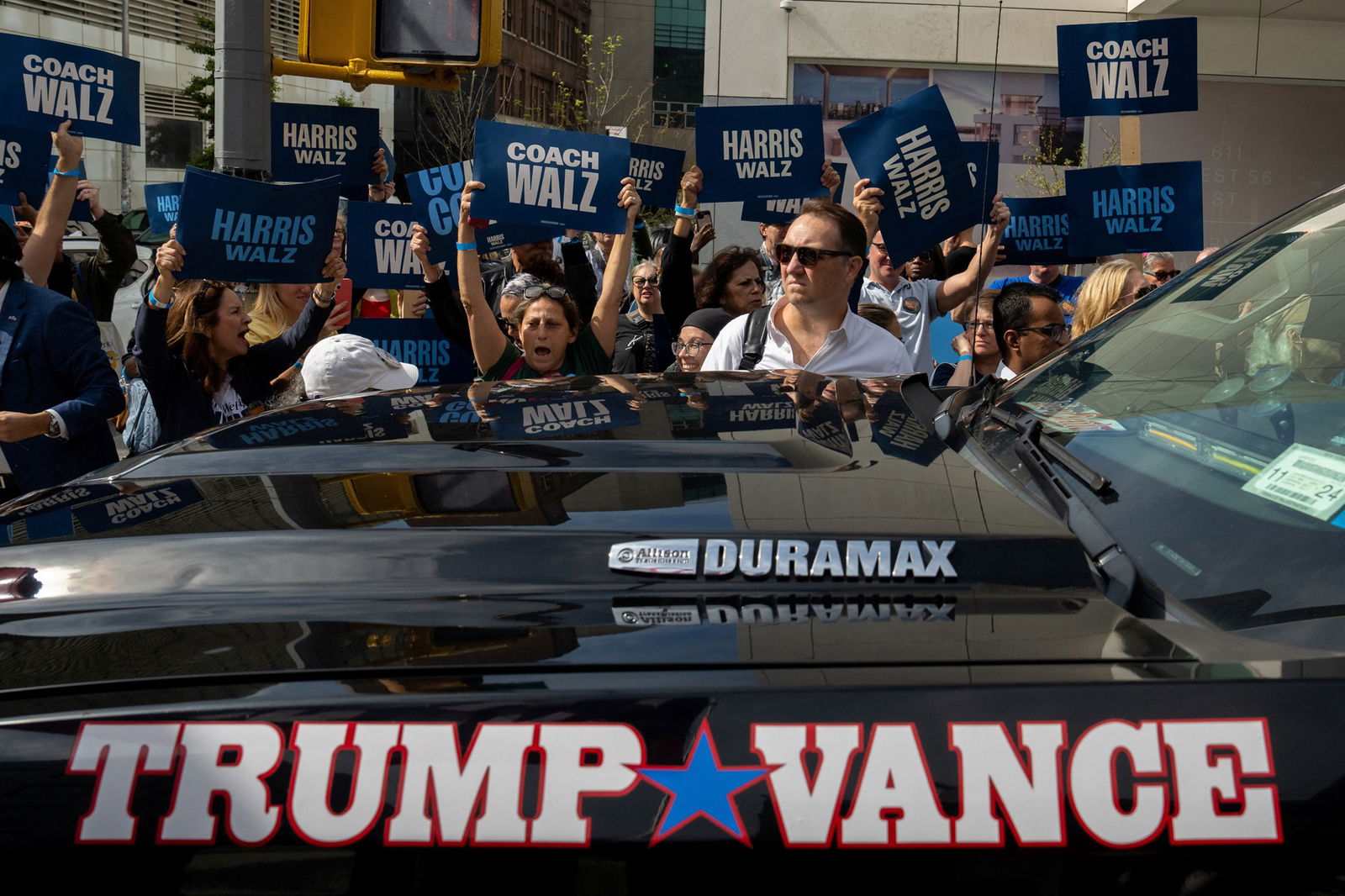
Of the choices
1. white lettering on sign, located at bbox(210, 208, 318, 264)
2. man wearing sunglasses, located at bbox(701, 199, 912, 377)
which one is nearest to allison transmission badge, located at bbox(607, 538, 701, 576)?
man wearing sunglasses, located at bbox(701, 199, 912, 377)

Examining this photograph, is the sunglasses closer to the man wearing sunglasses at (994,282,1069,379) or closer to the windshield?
the man wearing sunglasses at (994,282,1069,379)

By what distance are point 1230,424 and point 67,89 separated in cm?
648

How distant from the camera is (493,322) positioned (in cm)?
574

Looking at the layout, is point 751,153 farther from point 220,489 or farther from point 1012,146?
point 1012,146

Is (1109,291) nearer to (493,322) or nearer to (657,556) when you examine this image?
(493,322)

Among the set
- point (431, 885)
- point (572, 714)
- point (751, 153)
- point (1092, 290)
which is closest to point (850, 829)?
point (572, 714)

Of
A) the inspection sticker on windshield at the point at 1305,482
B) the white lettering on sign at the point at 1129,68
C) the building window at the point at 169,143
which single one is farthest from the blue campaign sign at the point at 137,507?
the building window at the point at 169,143

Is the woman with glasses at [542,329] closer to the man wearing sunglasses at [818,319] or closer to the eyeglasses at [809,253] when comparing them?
the man wearing sunglasses at [818,319]

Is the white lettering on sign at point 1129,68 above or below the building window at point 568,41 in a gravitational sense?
below

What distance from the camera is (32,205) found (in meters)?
7.25

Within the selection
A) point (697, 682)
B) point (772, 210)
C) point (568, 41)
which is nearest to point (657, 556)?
point (697, 682)

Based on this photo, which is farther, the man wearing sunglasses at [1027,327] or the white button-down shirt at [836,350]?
the man wearing sunglasses at [1027,327]

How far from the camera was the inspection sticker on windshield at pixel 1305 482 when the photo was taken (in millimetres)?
1713

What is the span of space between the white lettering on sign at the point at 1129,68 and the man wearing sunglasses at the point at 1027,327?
3477 millimetres
